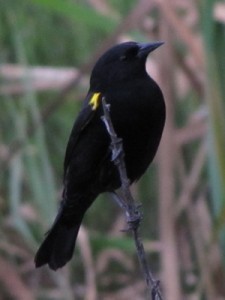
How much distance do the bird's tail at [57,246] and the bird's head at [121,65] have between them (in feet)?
1.24

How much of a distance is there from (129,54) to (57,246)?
1.68ft

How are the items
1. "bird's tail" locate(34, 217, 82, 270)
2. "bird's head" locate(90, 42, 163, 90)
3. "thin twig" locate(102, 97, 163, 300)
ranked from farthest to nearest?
"bird's tail" locate(34, 217, 82, 270), "bird's head" locate(90, 42, 163, 90), "thin twig" locate(102, 97, 163, 300)

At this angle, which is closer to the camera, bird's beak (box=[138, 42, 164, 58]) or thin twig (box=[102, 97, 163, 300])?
thin twig (box=[102, 97, 163, 300])

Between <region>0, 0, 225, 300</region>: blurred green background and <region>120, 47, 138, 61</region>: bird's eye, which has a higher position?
<region>120, 47, 138, 61</region>: bird's eye

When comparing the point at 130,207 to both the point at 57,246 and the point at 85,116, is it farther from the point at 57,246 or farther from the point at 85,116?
the point at 57,246

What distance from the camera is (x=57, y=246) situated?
2.84m

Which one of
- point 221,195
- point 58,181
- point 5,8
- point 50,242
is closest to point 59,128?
point 58,181

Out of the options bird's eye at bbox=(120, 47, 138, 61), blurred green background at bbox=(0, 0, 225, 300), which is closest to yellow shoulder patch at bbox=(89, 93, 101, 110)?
bird's eye at bbox=(120, 47, 138, 61)

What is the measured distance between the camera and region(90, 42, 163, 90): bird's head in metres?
2.70

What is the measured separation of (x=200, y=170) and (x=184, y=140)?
0.14 meters

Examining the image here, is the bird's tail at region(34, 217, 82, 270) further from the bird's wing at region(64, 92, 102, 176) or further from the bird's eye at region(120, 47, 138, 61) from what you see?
the bird's eye at region(120, 47, 138, 61)

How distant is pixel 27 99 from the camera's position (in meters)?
3.93

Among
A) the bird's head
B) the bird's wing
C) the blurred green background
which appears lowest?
the blurred green background

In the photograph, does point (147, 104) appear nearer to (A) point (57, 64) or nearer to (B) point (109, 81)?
(B) point (109, 81)
